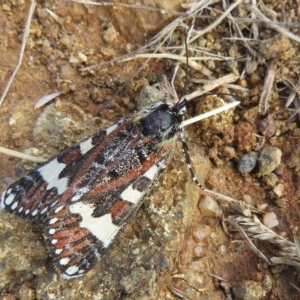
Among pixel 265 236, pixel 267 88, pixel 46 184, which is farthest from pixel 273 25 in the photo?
pixel 46 184

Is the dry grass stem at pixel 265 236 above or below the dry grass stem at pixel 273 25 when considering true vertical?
below

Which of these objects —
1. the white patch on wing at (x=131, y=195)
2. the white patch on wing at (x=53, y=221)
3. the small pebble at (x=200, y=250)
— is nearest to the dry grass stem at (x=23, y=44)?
the white patch on wing at (x=53, y=221)

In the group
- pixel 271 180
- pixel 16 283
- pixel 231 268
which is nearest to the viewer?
pixel 16 283

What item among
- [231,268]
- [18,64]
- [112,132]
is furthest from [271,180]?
[18,64]

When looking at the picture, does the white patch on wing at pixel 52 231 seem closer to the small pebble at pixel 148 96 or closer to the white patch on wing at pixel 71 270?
the white patch on wing at pixel 71 270

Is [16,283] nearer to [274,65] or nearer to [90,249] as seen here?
[90,249]

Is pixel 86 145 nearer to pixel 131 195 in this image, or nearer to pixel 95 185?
pixel 95 185
